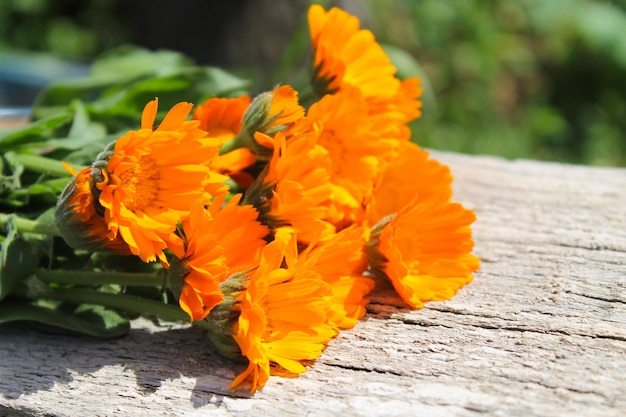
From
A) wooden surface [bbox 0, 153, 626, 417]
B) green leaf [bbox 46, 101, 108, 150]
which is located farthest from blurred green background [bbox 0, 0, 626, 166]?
wooden surface [bbox 0, 153, 626, 417]

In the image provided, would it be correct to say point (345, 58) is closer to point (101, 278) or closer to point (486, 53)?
point (101, 278)

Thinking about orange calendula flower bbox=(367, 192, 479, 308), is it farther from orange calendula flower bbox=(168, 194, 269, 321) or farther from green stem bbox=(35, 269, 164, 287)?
green stem bbox=(35, 269, 164, 287)

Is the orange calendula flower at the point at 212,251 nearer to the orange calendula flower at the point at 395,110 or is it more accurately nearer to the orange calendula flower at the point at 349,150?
the orange calendula flower at the point at 349,150

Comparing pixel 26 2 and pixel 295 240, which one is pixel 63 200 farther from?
pixel 26 2

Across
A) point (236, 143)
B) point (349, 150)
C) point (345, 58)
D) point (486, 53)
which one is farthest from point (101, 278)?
point (486, 53)

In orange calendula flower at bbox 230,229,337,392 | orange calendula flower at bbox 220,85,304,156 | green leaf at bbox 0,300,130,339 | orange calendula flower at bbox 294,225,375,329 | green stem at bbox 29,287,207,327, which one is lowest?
green leaf at bbox 0,300,130,339

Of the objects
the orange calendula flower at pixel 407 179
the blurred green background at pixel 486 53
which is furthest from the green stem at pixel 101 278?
the blurred green background at pixel 486 53

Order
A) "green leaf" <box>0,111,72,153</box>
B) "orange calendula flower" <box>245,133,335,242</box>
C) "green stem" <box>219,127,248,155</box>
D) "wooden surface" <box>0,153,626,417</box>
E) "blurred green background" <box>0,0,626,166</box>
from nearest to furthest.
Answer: "wooden surface" <box>0,153,626,417</box> → "orange calendula flower" <box>245,133,335,242</box> → "green stem" <box>219,127,248,155</box> → "green leaf" <box>0,111,72,153</box> → "blurred green background" <box>0,0,626,166</box>
